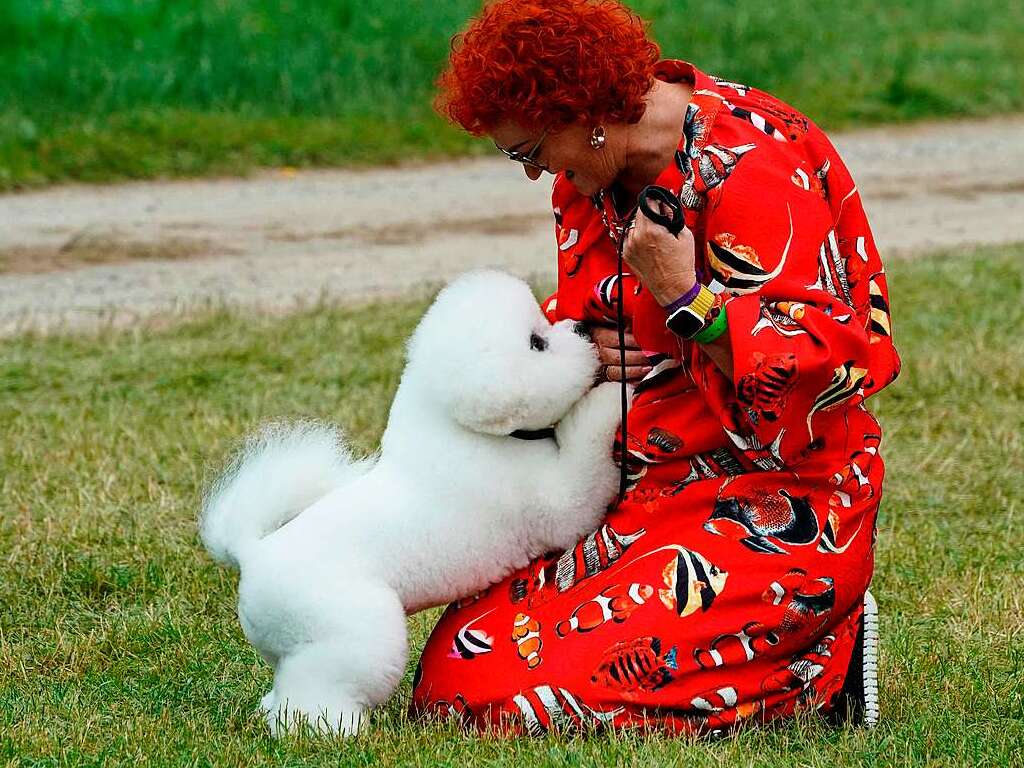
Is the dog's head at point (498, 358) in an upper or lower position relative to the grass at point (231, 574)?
upper

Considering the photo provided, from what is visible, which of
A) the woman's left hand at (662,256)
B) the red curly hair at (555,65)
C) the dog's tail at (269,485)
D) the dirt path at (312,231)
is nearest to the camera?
the woman's left hand at (662,256)

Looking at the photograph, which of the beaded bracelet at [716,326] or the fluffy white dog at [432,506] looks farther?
the fluffy white dog at [432,506]

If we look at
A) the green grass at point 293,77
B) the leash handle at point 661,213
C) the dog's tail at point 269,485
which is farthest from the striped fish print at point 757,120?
the green grass at point 293,77

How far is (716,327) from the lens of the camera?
2.61 meters

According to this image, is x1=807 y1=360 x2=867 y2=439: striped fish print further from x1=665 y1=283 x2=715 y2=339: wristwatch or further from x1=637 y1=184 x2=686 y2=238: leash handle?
x1=637 y1=184 x2=686 y2=238: leash handle

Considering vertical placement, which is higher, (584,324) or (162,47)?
(584,324)

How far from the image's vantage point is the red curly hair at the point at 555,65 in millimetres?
2693

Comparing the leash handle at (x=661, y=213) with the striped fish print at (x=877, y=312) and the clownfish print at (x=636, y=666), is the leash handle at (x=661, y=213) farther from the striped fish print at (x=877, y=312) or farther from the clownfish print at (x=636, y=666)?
the clownfish print at (x=636, y=666)

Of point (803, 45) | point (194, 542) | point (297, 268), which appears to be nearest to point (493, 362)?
point (194, 542)

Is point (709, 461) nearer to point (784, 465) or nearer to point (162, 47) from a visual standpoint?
point (784, 465)

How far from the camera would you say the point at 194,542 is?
167 inches

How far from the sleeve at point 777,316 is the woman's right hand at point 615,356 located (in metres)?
0.17

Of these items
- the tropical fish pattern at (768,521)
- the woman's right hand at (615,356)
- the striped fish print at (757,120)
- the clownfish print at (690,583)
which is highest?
the striped fish print at (757,120)

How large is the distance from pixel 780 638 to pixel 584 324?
2.18ft
